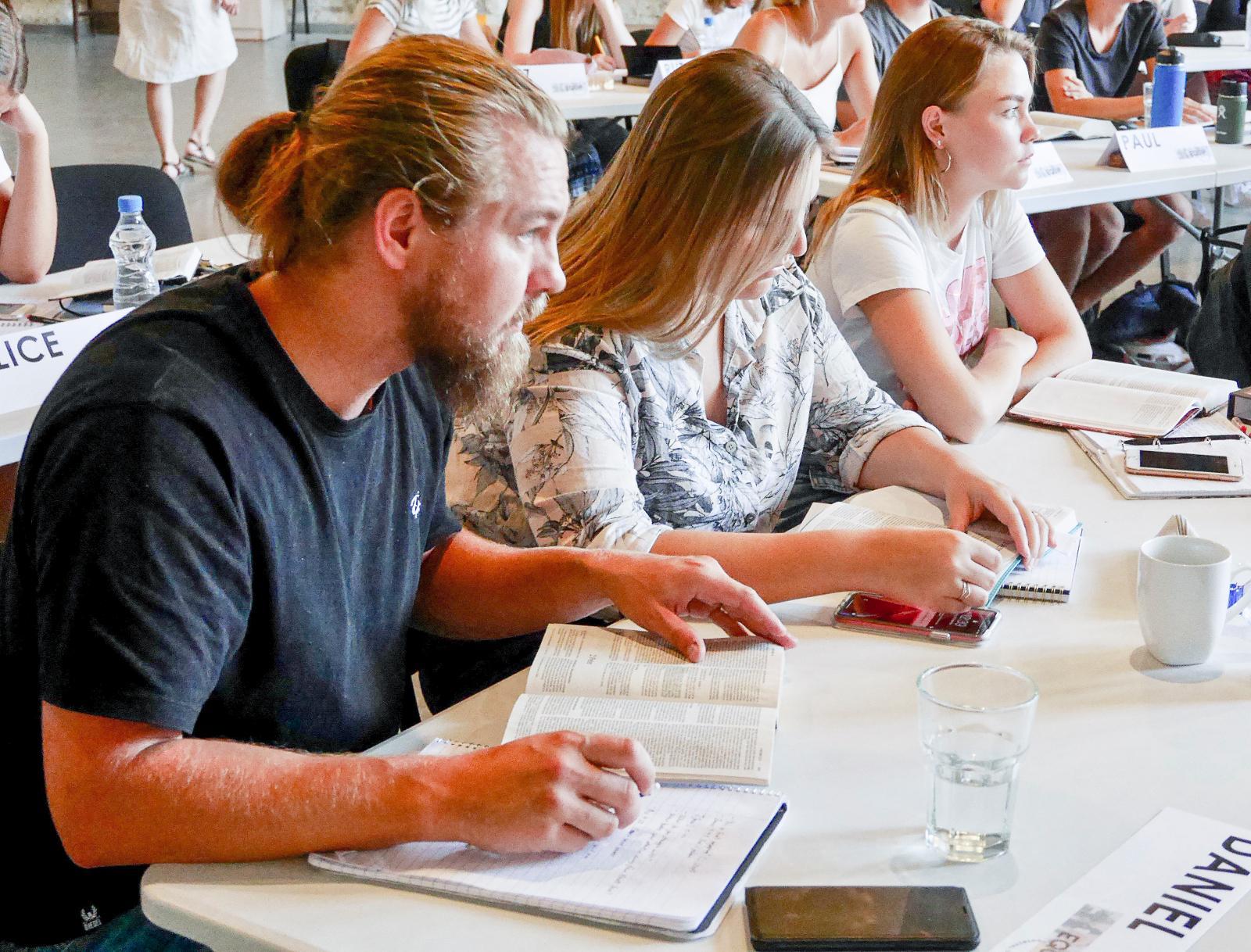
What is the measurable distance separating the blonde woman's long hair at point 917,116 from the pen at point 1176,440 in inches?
23.7

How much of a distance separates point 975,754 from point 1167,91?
340cm

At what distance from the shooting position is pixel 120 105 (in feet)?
27.6

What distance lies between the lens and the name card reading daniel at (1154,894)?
2.95 feet

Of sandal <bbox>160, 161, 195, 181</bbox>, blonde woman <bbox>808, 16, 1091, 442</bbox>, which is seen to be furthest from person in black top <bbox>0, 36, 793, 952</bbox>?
sandal <bbox>160, 161, 195, 181</bbox>

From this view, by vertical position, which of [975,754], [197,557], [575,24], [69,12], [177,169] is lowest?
[177,169]

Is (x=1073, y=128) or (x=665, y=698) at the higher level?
(x=1073, y=128)

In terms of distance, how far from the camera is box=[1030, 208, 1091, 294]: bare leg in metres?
4.25

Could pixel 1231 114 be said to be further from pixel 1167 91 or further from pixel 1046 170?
pixel 1046 170

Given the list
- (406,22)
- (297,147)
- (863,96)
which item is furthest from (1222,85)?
(297,147)

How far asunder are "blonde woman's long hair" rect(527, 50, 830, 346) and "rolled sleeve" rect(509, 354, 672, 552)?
75 millimetres

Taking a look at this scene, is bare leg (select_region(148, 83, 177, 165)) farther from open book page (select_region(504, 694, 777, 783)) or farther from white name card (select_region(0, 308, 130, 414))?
open book page (select_region(504, 694, 777, 783))

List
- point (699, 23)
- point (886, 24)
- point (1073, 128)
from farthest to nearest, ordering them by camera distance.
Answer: point (699, 23), point (886, 24), point (1073, 128)

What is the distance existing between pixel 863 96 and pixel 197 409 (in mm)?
3873

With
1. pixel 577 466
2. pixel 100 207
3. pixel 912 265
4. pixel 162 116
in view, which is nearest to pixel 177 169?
pixel 162 116
